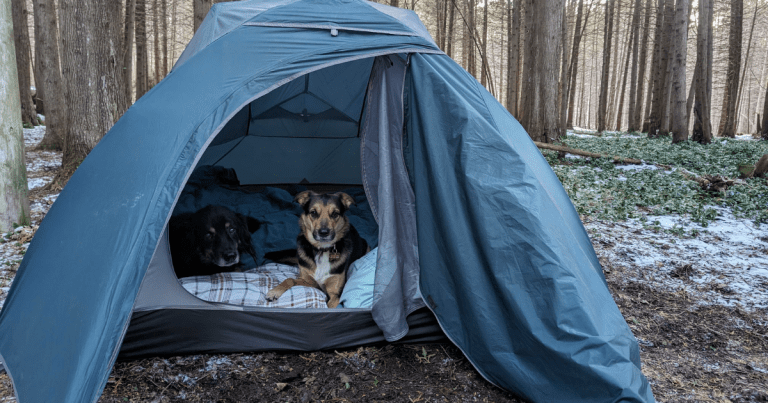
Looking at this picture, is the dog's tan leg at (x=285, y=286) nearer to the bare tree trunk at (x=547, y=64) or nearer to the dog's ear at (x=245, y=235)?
the dog's ear at (x=245, y=235)

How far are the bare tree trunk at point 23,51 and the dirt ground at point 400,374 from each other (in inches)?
426

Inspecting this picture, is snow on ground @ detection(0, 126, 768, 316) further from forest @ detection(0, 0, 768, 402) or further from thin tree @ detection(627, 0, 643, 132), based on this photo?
thin tree @ detection(627, 0, 643, 132)

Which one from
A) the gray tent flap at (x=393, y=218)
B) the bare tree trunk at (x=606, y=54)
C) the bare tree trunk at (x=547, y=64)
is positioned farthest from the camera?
the bare tree trunk at (x=606, y=54)

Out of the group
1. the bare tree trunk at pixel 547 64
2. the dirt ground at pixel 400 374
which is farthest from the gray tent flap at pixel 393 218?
the bare tree trunk at pixel 547 64

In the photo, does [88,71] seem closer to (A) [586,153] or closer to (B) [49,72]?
(B) [49,72]

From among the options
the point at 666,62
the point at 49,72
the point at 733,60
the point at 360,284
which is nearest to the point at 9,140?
the point at 360,284

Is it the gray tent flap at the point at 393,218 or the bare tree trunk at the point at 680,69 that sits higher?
the bare tree trunk at the point at 680,69

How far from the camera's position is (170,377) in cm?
275

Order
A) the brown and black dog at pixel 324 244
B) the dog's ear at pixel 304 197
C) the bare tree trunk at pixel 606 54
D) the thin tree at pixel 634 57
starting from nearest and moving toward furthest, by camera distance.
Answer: the brown and black dog at pixel 324 244
the dog's ear at pixel 304 197
the thin tree at pixel 634 57
the bare tree trunk at pixel 606 54

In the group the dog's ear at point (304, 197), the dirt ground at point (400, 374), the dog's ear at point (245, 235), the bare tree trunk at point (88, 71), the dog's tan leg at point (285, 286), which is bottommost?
the dirt ground at point (400, 374)

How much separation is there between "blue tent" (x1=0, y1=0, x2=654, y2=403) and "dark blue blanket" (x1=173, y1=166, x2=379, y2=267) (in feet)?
4.31

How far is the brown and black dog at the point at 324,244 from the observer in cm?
368

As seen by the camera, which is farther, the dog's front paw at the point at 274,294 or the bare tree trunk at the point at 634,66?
the bare tree trunk at the point at 634,66

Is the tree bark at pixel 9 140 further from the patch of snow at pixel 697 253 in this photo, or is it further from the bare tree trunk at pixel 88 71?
the patch of snow at pixel 697 253
